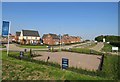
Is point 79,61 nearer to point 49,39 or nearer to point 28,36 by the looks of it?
point 28,36

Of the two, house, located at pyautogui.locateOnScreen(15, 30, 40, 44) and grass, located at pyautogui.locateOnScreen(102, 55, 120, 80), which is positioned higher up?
house, located at pyautogui.locateOnScreen(15, 30, 40, 44)

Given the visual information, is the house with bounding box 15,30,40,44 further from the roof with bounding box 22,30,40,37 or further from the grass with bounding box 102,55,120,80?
the grass with bounding box 102,55,120,80

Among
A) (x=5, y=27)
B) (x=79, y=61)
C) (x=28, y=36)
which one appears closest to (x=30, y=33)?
(x=28, y=36)

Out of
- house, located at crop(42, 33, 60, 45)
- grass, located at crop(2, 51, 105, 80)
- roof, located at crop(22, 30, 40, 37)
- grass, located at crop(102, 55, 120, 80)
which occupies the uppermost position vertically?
roof, located at crop(22, 30, 40, 37)

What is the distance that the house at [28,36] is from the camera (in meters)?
117

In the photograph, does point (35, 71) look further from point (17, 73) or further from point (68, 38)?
point (68, 38)

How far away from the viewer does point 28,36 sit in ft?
389

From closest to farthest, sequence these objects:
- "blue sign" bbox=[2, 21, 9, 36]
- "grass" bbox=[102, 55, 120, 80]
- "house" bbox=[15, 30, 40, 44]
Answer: "grass" bbox=[102, 55, 120, 80] → "blue sign" bbox=[2, 21, 9, 36] → "house" bbox=[15, 30, 40, 44]

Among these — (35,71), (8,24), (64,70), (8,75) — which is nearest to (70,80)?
(64,70)

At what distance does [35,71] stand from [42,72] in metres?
0.84

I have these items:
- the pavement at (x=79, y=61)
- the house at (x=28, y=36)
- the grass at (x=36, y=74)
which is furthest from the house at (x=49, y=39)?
the grass at (x=36, y=74)

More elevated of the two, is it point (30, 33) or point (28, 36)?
point (30, 33)

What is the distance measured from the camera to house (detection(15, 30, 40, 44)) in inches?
4599

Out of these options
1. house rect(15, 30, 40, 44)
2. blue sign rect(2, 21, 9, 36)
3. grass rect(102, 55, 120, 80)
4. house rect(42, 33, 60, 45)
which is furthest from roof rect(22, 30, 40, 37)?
grass rect(102, 55, 120, 80)
